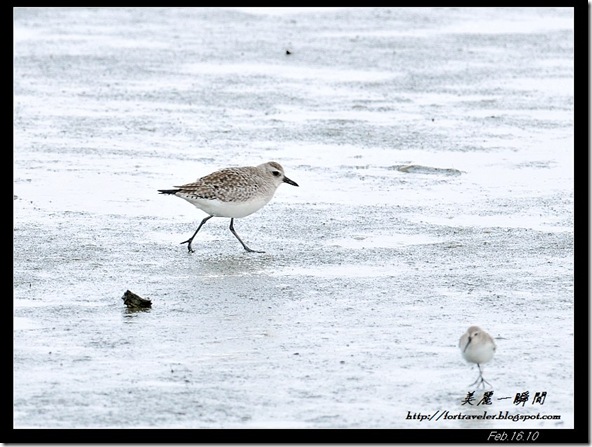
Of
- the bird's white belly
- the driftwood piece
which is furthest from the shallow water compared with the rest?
the bird's white belly

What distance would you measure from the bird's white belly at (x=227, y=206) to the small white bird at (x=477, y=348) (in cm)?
409

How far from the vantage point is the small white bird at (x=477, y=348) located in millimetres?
8062

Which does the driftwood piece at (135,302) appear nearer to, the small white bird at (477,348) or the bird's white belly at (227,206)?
the bird's white belly at (227,206)

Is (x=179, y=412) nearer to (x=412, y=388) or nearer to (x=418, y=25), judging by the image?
(x=412, y=388)

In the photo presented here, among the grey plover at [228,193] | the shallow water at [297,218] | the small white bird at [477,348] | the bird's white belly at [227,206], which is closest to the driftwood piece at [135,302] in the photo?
the shallow water at [297,218]

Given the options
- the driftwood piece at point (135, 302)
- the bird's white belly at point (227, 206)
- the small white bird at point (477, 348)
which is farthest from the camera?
the bird's white belly at point (227, 206)

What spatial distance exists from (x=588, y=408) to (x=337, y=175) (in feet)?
22.0

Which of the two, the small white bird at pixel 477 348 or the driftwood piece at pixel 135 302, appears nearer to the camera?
the small white bird at pixel 477 348

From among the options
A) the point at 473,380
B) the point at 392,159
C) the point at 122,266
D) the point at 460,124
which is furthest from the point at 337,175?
the point at 473,380

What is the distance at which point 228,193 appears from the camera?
11.8 m

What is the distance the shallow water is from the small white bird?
16cm

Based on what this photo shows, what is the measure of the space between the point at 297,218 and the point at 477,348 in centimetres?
476

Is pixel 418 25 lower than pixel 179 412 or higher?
higher

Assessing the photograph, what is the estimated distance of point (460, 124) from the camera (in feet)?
53.3
